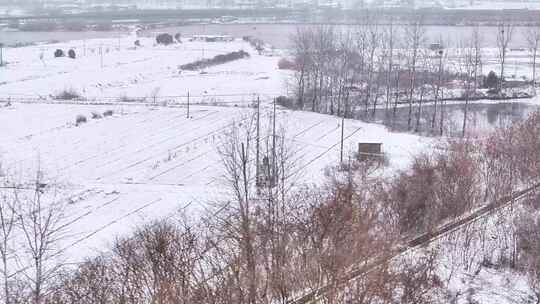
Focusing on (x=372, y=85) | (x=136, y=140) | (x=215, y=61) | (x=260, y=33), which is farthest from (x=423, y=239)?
(x=260, y=33)

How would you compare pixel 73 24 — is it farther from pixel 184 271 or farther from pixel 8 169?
pixel 184 271

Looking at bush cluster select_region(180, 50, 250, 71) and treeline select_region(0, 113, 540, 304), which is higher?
bush cluster select_region(180, 50, 250, 71)

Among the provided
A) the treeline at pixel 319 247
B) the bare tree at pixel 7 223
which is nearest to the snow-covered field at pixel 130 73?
the bare tree at pixel 7 223

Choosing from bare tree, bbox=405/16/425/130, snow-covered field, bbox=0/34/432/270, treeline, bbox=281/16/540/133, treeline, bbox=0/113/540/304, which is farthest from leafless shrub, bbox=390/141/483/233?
treeline, bbox=281/16/540/133

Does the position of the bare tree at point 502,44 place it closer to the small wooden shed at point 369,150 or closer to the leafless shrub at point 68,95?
the small wooden shed at point 369,150

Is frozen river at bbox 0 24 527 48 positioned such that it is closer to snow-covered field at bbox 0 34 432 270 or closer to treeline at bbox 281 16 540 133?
treeline at bbox 281 16 540 133
